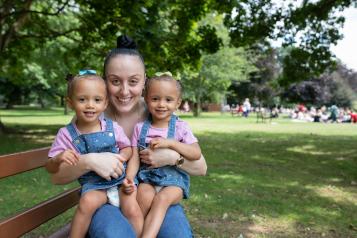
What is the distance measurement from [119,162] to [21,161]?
780 millimetres

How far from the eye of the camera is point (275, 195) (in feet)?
26.6

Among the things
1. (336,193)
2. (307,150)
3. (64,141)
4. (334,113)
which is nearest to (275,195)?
(336,193)

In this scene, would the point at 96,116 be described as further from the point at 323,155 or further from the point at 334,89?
the point at 334,89

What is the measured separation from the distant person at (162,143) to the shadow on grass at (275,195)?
2998 mm

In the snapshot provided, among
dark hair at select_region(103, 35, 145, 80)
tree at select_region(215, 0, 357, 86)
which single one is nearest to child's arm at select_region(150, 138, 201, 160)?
dark hair at select_region(103, 35, 145, 80)

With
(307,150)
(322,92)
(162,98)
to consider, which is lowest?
(307,150)

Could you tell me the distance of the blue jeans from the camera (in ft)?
8.61

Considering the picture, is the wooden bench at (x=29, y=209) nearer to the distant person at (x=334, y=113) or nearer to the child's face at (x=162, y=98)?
the child's face at (x=162, y=98)

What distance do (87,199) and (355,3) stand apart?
13.5 metres

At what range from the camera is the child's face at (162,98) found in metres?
2.95

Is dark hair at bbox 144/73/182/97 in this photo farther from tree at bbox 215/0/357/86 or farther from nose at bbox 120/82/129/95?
tree at bbox 215/0/357/86

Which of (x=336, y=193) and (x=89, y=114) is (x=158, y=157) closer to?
(x=89, y=114)

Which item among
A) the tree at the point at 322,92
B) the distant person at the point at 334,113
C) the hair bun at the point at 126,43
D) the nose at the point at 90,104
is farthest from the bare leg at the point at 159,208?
the tree at the point at 322,92

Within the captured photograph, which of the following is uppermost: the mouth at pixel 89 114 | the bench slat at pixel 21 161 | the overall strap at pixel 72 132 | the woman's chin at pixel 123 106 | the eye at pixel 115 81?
the eye at pixel 115 81
